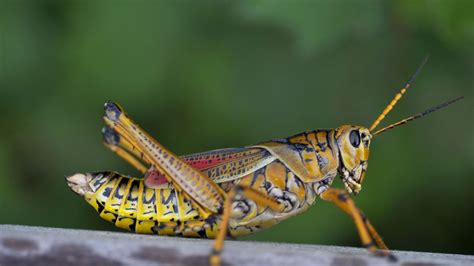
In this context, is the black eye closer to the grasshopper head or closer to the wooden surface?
the grasshopper head

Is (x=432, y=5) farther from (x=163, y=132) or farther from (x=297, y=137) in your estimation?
(x=163, y=132)

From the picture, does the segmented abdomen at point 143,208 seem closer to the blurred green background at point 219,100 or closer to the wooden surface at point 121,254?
the wooden surface at point 121,254

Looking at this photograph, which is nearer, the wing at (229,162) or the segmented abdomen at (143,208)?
the segmented abdomen at (143,208)

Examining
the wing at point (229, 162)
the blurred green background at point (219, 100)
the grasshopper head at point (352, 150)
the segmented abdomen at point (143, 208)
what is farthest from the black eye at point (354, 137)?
the blurred green background at point (219, 100)

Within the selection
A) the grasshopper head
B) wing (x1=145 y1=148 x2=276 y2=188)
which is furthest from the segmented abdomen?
the grasshopper head

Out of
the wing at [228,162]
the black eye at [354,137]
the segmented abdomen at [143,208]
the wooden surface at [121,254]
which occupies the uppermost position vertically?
the wooden surface at [121,254]

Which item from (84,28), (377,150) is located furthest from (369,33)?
(84,28)

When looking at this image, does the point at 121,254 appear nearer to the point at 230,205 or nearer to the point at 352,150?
the point at 230,205
